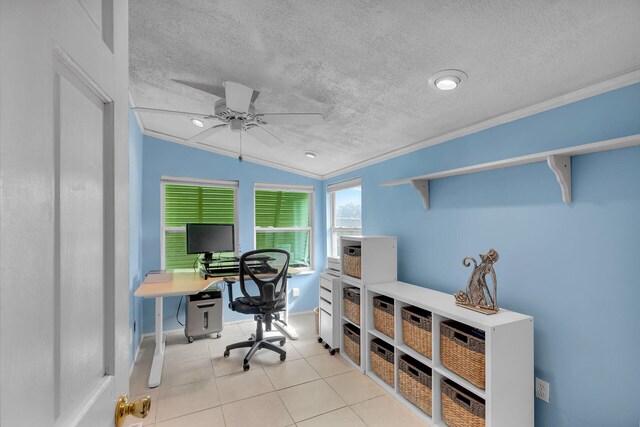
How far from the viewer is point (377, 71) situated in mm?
1729

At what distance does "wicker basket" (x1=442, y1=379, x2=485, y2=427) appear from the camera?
1795 mm

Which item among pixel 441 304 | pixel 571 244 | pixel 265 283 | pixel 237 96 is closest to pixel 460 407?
pixel 441 304

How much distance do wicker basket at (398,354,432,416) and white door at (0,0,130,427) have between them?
6.55ft

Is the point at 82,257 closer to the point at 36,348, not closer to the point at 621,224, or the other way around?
the point at 36,348

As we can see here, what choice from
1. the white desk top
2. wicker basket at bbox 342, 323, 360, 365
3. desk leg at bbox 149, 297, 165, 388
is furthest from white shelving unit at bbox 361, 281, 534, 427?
desk leg at bbox 149, 297, 165, 388

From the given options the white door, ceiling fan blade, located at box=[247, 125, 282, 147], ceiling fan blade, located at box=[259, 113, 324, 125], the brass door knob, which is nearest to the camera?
the white door

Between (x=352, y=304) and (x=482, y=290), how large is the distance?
127cm

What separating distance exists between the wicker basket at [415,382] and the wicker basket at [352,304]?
597 mm

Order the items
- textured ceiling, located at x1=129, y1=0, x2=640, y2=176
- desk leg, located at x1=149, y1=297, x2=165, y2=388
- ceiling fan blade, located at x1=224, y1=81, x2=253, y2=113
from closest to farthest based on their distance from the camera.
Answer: textured ceiling, located at x1=129, y1=0, x2=640, y2=176
ceiling fan blade, located at x1=224, y1=81, x2=253, y2=113
desk leg, located at x1=149, y1=297, x2=165, y2=388

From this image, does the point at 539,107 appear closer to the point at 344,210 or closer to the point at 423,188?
the point at 423,188

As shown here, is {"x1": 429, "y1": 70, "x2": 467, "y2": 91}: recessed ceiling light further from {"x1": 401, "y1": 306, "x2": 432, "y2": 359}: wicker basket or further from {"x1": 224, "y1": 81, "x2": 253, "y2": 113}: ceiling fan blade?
{"x1": 401, "y1": 306, "x2": 432, "y2": 359}: wicker basket

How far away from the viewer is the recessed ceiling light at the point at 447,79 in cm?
165

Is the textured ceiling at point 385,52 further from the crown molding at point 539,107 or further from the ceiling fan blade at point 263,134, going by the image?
the ceiling fan blade at point 263,134

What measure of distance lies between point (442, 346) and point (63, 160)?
2215 mm
